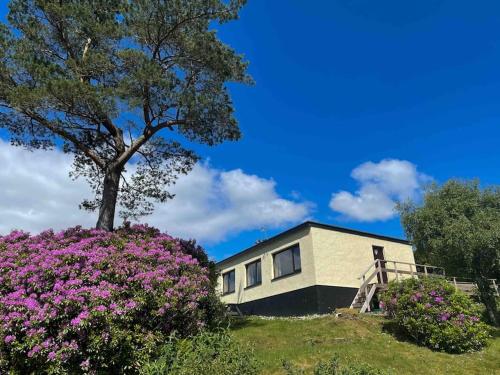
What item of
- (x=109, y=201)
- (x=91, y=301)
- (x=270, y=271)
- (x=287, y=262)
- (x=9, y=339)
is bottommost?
(x=9, y=339)

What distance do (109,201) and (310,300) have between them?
1040 cm

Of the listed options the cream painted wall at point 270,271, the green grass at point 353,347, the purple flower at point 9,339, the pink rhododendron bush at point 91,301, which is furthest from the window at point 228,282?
the purple flower at point 9,339

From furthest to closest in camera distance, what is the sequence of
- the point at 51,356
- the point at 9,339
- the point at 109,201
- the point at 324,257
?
the point at 324,257 < the point at 109,201 < the point at 9,339 < the point at 51,356

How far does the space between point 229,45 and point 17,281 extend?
10.1 m

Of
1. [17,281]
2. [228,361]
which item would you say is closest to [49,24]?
[17,281]

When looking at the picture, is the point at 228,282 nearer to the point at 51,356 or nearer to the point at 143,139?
the point at 143,139

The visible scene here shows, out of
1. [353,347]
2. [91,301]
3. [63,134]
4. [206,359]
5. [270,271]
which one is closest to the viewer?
[206,359]

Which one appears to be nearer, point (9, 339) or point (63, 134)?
point (9, 339)

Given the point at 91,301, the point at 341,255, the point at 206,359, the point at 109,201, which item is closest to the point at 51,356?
the point at 91,301

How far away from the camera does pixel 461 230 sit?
1551 cm

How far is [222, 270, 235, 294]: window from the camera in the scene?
25656mm

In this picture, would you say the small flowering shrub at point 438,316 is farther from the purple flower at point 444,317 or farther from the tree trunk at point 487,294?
the tree trunk at point 487,294

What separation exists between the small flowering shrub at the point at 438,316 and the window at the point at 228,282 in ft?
44.6

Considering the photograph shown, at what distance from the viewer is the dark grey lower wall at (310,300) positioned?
58.5ft
